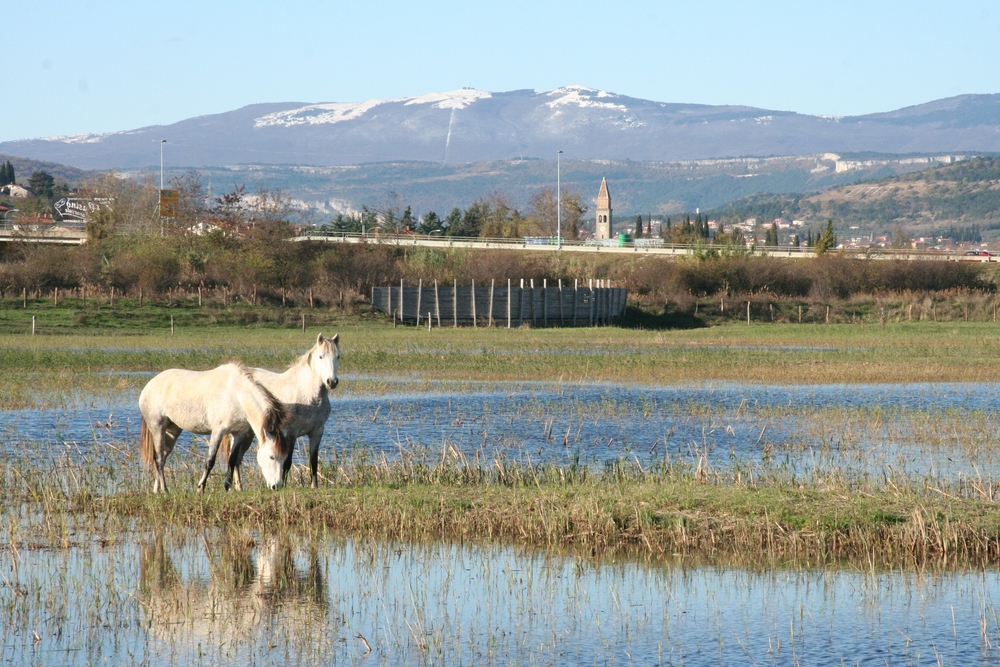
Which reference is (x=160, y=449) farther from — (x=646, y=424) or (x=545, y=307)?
(x=545, y=307)

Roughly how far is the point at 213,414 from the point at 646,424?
1139 cm

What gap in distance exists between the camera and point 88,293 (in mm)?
65125

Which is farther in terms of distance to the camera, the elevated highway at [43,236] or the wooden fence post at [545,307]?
the elevated highway at [43,236]

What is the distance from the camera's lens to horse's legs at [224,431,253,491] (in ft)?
49.7

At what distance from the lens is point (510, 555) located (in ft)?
42.4

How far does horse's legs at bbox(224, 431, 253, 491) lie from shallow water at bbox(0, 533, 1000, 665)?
185 cm

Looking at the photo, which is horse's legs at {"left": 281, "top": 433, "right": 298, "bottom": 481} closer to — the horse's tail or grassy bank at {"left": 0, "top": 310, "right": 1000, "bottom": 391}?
the horse's tail

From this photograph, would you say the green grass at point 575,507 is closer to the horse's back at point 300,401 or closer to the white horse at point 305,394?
the white horse at point 305,394

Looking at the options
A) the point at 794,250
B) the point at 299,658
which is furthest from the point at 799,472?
the point at 794,250

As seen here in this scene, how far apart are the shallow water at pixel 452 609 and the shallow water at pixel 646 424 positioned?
5418 millimetres

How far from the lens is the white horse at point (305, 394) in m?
14.6

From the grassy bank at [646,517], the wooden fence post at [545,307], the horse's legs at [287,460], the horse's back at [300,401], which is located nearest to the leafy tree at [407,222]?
the wooden fence post at [545,307]

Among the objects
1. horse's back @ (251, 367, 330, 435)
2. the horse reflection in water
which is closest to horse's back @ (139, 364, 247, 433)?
horse's back @ (251, 367, 330, 435)

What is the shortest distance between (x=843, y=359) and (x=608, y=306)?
2908 centimetres
